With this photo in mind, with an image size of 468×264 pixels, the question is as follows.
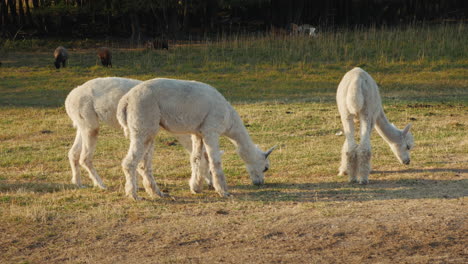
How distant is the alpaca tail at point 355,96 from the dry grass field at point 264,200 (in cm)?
111

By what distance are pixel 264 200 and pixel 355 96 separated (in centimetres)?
215

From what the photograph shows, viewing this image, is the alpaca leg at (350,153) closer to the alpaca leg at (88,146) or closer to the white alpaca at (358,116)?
the white alpaca at (358,116)

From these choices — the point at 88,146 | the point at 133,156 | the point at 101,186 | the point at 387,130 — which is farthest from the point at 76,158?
the point at 387,130

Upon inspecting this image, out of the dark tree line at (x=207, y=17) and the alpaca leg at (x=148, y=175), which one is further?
the dark tree line at (x=207, y=17)

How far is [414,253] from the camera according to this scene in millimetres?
6312

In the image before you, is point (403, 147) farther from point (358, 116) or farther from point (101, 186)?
point (101, 186)

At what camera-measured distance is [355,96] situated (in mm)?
9094

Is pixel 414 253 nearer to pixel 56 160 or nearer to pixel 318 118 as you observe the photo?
pixel 56 160

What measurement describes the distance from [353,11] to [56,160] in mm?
33128

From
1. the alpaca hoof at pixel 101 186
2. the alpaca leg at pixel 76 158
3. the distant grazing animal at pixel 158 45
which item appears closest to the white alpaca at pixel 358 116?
the alpaca hoof at pixel 101 186

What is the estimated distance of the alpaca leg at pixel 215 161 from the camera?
27.2 ft

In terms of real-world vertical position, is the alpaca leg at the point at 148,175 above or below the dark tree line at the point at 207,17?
below

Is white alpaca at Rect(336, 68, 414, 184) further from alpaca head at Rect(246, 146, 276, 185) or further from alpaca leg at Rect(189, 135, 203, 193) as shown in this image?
alpaca leg at Rect(189, 135, 203, 193)

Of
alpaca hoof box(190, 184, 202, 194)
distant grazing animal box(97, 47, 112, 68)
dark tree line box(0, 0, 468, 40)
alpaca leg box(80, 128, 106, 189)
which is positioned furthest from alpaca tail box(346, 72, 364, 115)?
dark tree line box(0, 0, 468, 40)
